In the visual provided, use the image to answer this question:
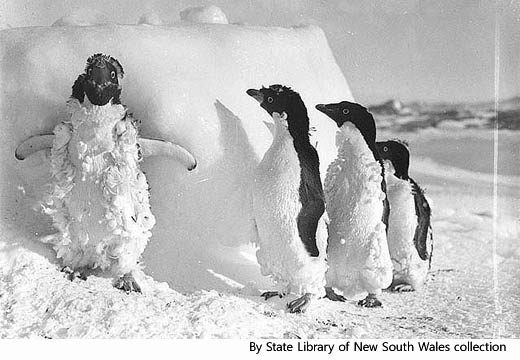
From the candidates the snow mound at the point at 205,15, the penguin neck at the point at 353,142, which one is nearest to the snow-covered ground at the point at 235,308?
the penguin neck at the point at 353,142

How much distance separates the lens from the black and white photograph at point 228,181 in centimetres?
135

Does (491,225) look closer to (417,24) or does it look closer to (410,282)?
(410,282)

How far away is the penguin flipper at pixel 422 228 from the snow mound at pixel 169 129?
38cm

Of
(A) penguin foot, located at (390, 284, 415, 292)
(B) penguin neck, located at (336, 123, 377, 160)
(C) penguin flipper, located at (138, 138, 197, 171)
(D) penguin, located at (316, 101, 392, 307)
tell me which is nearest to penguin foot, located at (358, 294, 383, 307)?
(D) penguin, located at (316, 101, 392, 307)

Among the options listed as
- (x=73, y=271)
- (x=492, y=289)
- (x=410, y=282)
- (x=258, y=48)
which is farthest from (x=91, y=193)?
(x=492, y=289)

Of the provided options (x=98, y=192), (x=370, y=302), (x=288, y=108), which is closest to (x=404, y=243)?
(x=370, y=302)

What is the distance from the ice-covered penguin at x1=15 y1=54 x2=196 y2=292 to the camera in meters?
1.34

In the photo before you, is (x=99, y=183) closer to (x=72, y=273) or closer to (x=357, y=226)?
→ (x=72, y=273)

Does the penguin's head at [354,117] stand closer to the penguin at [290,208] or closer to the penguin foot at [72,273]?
the penguin at [290,208]

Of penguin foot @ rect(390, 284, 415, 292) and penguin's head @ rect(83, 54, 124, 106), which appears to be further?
penguin foot @ rect(390, 284, 415, 292)

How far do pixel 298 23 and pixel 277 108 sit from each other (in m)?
0.46

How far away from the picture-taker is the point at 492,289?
5.17ft

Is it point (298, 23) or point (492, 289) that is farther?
point (298, 23)

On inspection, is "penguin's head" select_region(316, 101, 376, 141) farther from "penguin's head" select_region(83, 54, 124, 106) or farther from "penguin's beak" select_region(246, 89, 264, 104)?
Answer: "penguin's head" select_region(83, 54, 124, 106)
